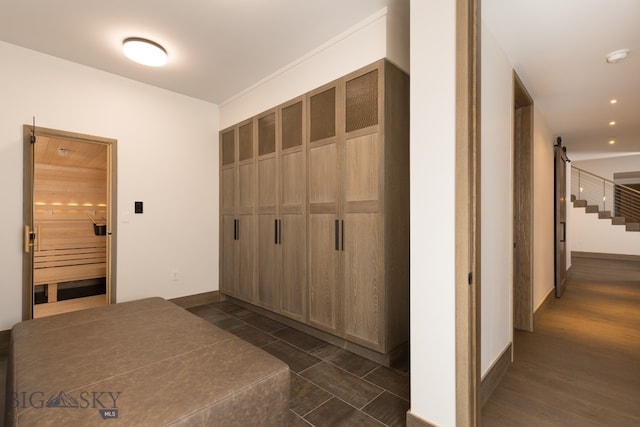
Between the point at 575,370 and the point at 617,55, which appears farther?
the point at 617,55

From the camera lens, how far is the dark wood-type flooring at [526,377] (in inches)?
71.5

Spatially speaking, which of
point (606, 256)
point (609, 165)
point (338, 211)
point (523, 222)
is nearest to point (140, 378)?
point (338, 211)

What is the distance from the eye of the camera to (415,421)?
5.34 feet

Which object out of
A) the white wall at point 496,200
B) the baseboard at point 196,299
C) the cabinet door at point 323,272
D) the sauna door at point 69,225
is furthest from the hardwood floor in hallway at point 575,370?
the sauna door at point 69,225

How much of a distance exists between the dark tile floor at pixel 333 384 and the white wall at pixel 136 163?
4.92 ft

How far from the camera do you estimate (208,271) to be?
4375 millimetres

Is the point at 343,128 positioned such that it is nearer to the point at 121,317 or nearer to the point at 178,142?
the point at 121,317

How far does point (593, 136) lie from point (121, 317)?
7.95m

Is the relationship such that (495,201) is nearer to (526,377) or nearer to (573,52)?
(526,377)

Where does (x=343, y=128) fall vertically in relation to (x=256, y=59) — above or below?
below

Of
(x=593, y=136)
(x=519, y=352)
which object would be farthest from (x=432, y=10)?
(x=593, y=136)

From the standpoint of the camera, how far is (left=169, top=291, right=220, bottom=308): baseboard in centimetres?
402

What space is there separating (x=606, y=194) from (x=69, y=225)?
13305 millimetres

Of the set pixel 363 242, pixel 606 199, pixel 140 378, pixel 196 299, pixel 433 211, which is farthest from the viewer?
pixel 606 199
